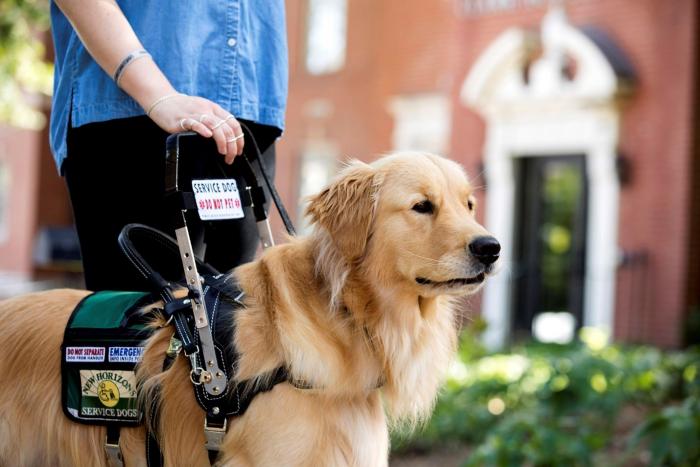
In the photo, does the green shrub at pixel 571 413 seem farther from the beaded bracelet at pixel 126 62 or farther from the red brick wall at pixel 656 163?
the red brick wall at pixel 656 163

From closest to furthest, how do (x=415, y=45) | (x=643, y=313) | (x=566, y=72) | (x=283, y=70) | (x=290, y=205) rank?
(x=283, y=70) → (x=643, y=313) → (x=566, y=72) → (x=415, y=45) → (x=290, y=205)

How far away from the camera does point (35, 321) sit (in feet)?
8.20

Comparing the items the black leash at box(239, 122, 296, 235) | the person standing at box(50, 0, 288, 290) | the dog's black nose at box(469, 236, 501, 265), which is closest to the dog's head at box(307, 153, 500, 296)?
the dog's black nose at box(469, 236, 501, 265)

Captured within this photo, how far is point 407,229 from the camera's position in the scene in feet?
8.39

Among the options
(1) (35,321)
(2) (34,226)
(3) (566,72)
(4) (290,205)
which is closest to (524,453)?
(1) (35,321)

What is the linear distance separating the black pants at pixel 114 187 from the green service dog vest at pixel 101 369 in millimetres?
304

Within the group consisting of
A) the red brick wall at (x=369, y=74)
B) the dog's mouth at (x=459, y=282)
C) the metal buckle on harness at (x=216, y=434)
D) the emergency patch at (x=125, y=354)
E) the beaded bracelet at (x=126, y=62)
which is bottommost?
the metal buckle on harness at (x=216, y=434)

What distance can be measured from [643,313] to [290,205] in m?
7.70

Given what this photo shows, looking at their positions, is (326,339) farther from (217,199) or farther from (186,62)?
(186,62)

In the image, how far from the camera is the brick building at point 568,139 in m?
11.0

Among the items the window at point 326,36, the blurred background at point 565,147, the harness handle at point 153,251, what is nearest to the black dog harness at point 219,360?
the harness handle at point 153,251

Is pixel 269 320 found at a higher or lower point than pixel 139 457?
higher

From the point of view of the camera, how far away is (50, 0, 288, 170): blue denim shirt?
101 inches

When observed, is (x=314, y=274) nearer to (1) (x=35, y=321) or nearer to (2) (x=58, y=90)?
(1) (x=35, y=321)
